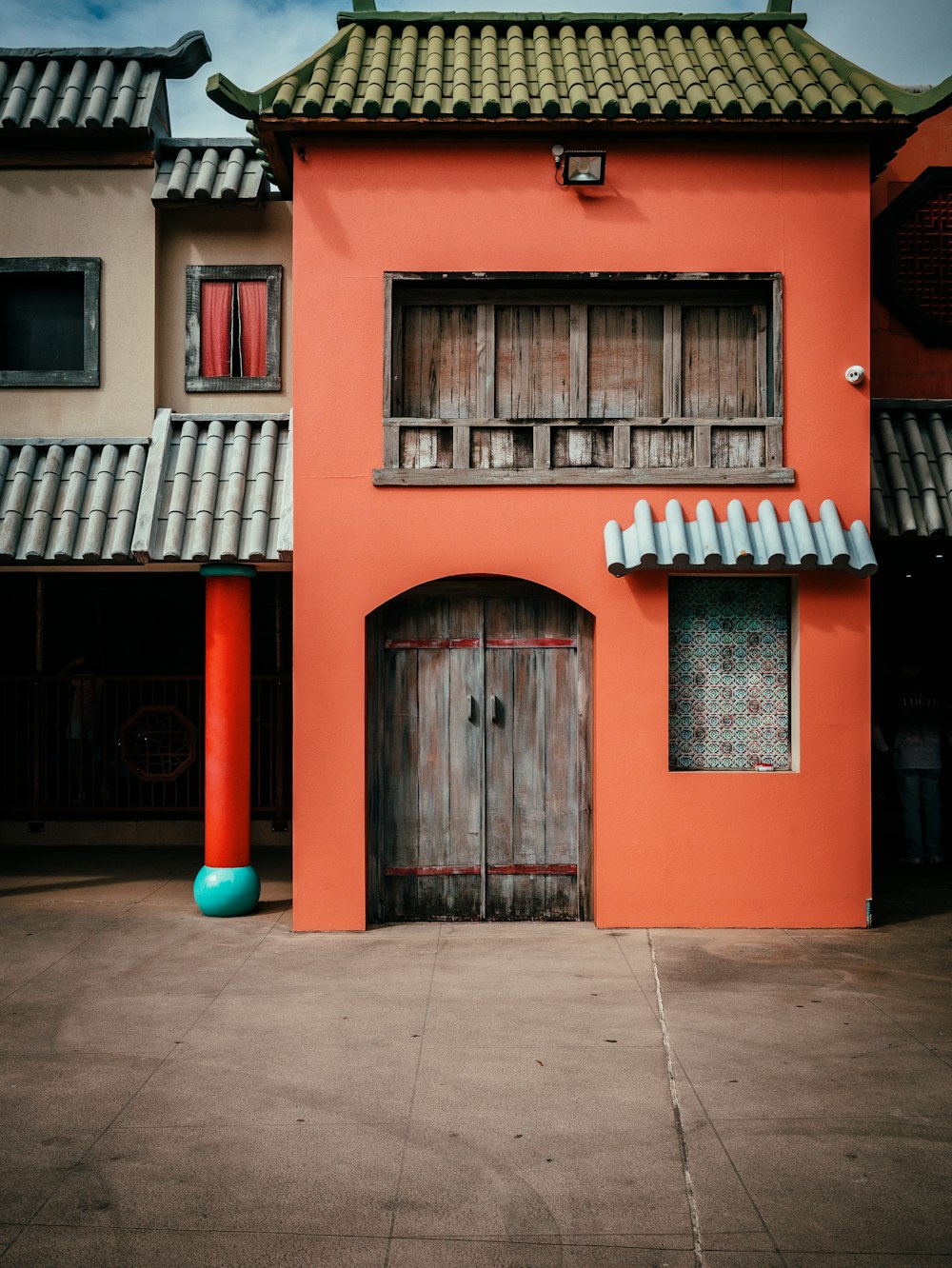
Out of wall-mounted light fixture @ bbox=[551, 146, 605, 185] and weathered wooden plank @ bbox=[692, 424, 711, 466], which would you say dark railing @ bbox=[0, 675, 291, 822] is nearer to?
weathered wooden plank @ bbox=[692, 424, 711, 466]

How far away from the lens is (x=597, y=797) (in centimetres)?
823

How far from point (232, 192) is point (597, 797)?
628 centimetres

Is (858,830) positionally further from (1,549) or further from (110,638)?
(110,638)


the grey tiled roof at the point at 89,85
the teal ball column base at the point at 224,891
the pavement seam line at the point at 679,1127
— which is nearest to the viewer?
the pavement seam line at the point at 679,1127

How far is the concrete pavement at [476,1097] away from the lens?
3932 mm

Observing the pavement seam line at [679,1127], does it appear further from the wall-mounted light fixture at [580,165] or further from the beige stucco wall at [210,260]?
the beige stucco wall at [210,260]

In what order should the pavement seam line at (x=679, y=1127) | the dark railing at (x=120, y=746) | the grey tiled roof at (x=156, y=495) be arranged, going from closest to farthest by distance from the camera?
1. the pavement seam line at (x=679, y=1127)
2. the grey tiled roof at (x=156, y=495)
3. the dark railing at (x=120, y=746)

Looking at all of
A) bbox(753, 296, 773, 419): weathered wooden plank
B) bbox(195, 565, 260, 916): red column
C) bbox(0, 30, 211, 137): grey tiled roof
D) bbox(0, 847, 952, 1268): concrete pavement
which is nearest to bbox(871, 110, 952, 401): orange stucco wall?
bbox(753, 296, 773, 419): weathered wooden plank

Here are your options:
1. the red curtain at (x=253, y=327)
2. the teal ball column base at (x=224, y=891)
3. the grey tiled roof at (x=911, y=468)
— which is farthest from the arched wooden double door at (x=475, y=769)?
the red curtain at (x=253, y=327)

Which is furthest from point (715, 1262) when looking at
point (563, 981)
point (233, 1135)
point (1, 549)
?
point (1, 549)

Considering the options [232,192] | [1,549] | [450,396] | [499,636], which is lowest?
Result: [499,636]

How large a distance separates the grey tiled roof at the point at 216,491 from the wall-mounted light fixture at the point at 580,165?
3.04m

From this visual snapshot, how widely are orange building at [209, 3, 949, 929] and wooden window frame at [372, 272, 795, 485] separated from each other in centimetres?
3

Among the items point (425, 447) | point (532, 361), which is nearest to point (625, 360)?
point (532, 361)
